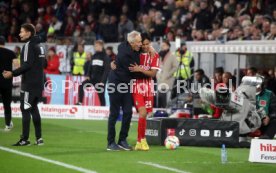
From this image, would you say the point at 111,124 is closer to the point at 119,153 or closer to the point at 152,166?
the point at 119,153

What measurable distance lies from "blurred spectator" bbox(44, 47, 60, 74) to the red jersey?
526 inches

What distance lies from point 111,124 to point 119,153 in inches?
28.1

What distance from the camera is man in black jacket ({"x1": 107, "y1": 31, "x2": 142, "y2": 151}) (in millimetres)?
15711

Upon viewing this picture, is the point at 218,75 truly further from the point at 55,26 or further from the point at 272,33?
the point at 55,26

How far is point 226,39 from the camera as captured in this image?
79.7ft

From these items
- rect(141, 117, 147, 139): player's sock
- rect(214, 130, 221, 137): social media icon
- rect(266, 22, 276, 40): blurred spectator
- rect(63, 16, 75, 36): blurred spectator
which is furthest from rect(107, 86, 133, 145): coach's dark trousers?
rect(63, 16, 75, 36): blurred spectator

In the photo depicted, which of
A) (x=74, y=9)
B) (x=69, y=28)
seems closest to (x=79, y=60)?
(x=69, y=28)

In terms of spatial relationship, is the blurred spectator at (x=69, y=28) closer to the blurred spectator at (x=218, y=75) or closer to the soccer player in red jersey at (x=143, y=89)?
the blurred spectator at (x=218, y=75)

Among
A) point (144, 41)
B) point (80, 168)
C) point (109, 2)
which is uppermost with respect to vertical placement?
point (109, 2)

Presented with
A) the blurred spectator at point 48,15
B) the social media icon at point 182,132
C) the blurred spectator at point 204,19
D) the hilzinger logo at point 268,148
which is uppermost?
the blurred spectator at point 48,15

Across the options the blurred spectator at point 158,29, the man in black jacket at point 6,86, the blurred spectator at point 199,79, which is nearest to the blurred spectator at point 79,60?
the blurred spectator at point 158,29

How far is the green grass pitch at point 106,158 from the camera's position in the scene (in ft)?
42.6

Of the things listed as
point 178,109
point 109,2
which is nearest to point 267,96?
point 178,109

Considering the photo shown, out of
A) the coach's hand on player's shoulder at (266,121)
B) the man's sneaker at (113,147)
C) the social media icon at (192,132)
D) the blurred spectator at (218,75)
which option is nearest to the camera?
the man's sneaker at (113,147)
